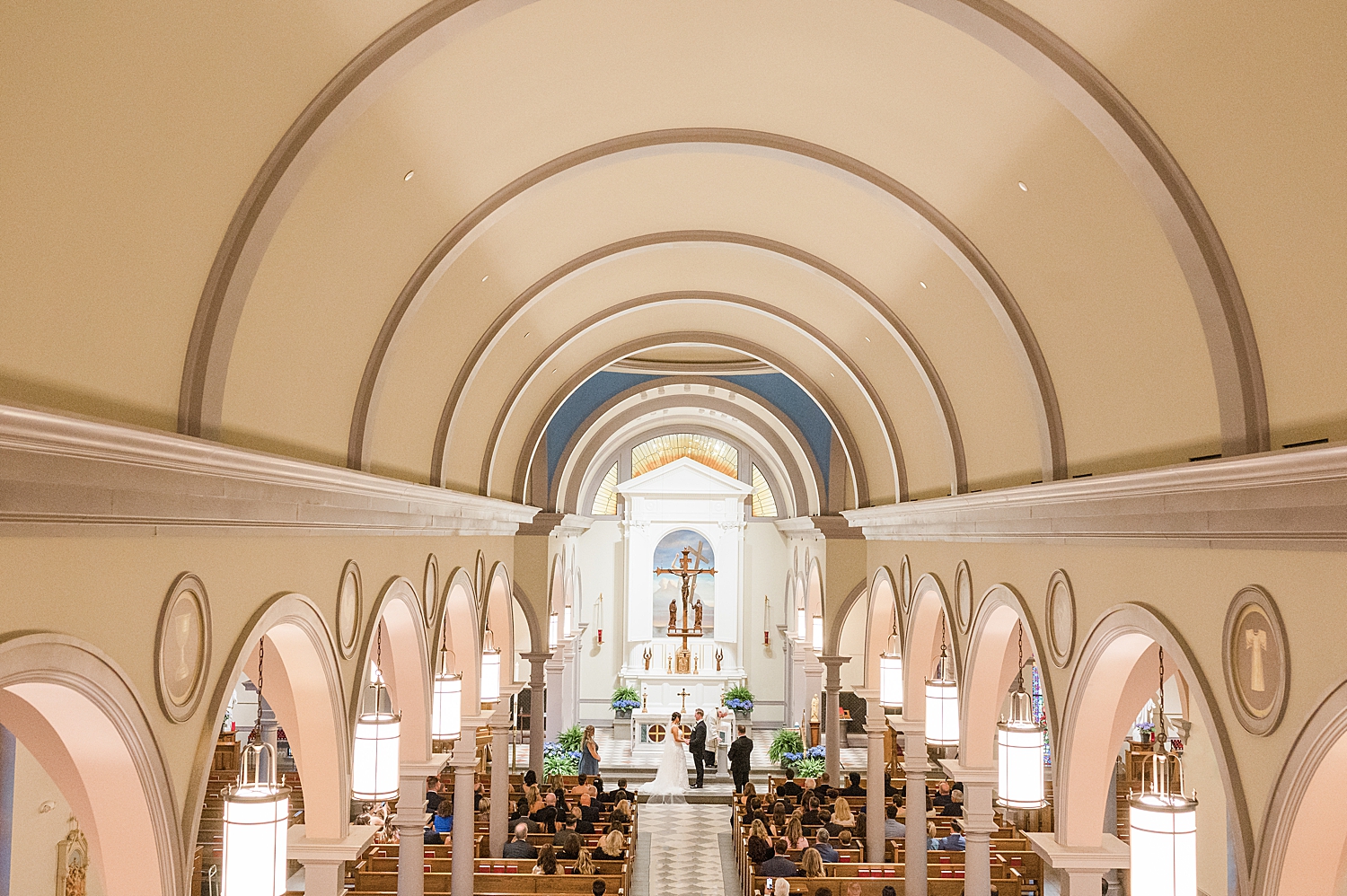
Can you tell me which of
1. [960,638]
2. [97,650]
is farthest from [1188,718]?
[97,650]

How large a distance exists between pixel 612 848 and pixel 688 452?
60.9 feet

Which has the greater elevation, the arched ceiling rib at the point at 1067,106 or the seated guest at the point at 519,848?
the arched ceiling rib at the point at 1067,106

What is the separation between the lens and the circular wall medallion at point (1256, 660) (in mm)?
5141

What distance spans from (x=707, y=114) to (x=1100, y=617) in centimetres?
468

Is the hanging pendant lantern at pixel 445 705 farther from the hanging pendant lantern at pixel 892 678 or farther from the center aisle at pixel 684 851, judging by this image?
the center aisle at pixel 684 851

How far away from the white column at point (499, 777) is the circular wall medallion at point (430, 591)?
5.92 m

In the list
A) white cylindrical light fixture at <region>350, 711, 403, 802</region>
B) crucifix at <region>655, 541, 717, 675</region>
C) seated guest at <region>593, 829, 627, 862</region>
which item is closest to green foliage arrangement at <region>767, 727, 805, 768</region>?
crucifix at <region>655, 541, 717, 675</region>

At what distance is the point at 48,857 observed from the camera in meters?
12.4

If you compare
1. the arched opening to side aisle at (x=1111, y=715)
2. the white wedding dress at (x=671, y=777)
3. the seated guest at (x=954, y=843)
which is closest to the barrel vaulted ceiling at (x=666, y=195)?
the arched opening to side aisle at (x=1111, y=715)

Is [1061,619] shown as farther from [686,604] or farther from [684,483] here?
[684,483]

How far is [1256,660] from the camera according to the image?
545 centimetres

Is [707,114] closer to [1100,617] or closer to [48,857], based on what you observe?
[1100,617]

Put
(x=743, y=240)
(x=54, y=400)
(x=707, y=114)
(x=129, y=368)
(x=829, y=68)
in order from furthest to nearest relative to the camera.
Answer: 1. (x=743, y=240)
2. (x=707, y=114)
3. (x=829, y=68)
4. (x=129, y=368)
5. (x=54, y=400)

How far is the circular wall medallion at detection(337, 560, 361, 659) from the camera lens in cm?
848
